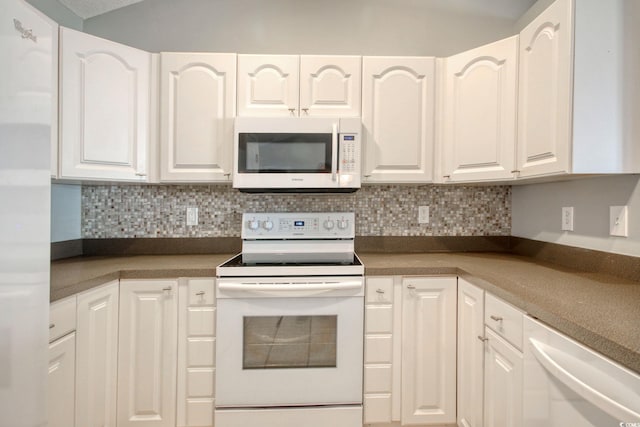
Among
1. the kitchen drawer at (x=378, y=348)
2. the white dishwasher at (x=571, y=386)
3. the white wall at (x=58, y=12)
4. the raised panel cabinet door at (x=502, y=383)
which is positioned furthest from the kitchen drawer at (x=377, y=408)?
the white wall at (x=58, y=12)

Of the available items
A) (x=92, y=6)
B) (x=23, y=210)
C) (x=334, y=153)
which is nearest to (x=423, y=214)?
(x=334, y=153)

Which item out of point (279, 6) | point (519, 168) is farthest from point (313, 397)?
point (279, 6)

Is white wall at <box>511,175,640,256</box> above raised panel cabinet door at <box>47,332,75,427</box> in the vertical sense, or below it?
above

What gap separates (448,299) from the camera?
152cm

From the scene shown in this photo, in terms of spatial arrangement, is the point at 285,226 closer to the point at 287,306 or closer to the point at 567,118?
the point at 287,306

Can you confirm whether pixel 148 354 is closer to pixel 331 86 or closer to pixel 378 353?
pixel 378 353

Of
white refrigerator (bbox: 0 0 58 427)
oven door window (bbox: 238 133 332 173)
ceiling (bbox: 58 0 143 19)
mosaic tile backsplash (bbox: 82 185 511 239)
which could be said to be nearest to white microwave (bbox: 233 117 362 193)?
oven door window (bbox: 238 133 332 173)

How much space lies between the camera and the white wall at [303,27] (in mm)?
1954

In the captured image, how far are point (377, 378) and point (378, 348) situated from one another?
152 mm

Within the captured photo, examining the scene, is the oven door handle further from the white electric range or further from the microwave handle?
the microwave handle

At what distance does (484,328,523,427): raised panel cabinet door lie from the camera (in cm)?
104

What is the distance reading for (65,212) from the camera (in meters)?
1.81

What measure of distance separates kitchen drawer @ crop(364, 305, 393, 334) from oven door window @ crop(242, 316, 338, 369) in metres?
0.17

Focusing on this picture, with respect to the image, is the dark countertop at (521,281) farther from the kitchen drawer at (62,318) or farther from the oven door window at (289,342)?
the oven door window at (289,342)
